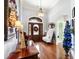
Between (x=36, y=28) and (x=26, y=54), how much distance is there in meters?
0.65

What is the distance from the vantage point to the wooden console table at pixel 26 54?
2158mm

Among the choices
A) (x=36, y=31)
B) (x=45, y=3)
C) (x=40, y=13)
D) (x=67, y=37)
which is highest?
(x=45, y=3)

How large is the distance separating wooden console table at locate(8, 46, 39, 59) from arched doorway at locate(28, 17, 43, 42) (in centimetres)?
23

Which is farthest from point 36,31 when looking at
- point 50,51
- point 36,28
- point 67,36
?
point 67,36

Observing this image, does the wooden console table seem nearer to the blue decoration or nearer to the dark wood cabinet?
the dark wood cabinet

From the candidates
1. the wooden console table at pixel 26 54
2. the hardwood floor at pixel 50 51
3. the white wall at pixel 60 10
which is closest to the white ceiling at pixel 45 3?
the white wall at pixel 60 10

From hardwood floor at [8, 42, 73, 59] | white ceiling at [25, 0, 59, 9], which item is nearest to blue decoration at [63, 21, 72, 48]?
hardwood floor at [8, 42, 73, 59]

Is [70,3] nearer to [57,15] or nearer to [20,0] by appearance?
[57,15]

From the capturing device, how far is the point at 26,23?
2.56 m

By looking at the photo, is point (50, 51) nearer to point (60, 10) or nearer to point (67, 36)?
point (67, 36)

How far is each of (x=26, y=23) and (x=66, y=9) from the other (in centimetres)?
90

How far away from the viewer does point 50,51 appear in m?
2.80
